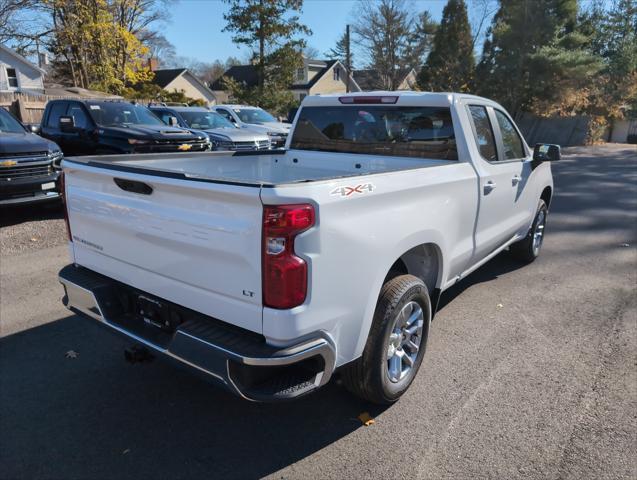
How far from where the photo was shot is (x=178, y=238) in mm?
2588

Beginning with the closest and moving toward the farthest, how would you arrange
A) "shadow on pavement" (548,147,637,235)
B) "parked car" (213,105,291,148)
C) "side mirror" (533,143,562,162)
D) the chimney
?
"side mirror" (533,143,562,162) → "shadow on pavement" (548,147,637,235) → "parked car" (213,105,291,148) → the chimney

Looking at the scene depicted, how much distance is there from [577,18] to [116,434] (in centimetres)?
3617

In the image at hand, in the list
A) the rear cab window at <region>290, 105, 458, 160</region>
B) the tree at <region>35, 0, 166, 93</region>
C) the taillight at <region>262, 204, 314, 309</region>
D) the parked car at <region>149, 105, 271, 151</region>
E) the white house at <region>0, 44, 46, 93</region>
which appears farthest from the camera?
the white house at <region>0, 44, 46, 93</region>

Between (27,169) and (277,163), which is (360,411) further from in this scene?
(27,169)

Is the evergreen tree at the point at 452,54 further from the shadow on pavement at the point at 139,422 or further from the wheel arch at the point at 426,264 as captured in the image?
the shadow on pavement at the point at 139,422

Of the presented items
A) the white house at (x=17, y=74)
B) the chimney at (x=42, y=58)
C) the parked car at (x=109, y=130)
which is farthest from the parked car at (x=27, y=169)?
the chimney at (x=42, y=58)

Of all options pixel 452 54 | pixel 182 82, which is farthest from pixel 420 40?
pixel 182 82

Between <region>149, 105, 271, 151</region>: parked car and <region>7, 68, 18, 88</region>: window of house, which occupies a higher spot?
<region>7, 68, 18, 88</region>: window of house

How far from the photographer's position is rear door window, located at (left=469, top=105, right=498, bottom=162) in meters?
4.29

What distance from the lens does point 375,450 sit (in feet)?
9.27

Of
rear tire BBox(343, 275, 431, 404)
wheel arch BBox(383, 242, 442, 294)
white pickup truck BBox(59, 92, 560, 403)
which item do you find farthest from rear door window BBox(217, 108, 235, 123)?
rear tire BBox(343, 275, 431, 404)

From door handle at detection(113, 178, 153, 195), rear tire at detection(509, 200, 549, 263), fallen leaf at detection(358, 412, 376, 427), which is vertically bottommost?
fallen leaf at detection(358, 412, 376, 427)

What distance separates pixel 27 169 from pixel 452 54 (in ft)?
104

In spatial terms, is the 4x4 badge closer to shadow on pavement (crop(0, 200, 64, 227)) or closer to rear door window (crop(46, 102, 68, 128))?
shadow on pavement (crop(0, 200, 64, 227))
